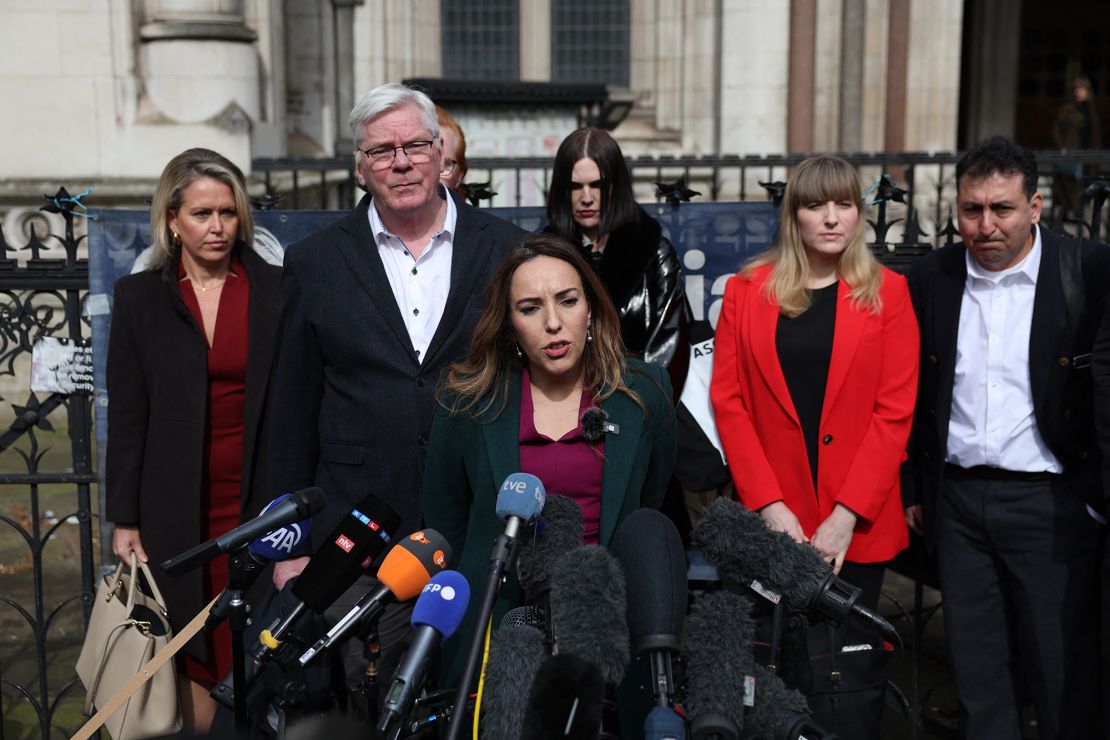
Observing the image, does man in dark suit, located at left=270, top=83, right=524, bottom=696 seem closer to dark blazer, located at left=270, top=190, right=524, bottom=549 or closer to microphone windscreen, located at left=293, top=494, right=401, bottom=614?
dark blazer, located at left=270, top=190, right=524, bottom=549

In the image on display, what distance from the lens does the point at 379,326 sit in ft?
11.4

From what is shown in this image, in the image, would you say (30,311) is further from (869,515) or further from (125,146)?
(125,146)

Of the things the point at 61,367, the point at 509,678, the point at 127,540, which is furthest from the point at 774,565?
the point at 61,367

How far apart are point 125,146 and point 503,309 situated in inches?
291

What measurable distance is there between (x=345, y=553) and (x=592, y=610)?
61 centimetres

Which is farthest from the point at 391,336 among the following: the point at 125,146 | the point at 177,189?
the point at 125,146

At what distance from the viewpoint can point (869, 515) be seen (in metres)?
3.72

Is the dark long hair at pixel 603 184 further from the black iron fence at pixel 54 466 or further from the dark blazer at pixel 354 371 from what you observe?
the dark blazer at pixel 354 371

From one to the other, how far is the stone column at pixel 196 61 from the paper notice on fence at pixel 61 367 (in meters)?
5.51

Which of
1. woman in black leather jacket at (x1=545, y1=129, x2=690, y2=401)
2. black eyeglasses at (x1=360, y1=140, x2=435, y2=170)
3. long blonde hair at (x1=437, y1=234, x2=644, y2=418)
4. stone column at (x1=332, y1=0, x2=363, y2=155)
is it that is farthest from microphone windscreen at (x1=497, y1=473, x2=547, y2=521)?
stone column at (x1=332, y1=0, x2=363, y2=155)

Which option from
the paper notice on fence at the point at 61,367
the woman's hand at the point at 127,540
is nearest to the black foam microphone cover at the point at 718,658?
the woman's hand at the point at 127,540

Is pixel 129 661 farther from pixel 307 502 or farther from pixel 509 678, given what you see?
pixel 509 678

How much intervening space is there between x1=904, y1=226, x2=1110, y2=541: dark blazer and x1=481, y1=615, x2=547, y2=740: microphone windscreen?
70.6 inches

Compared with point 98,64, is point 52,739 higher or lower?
lower
